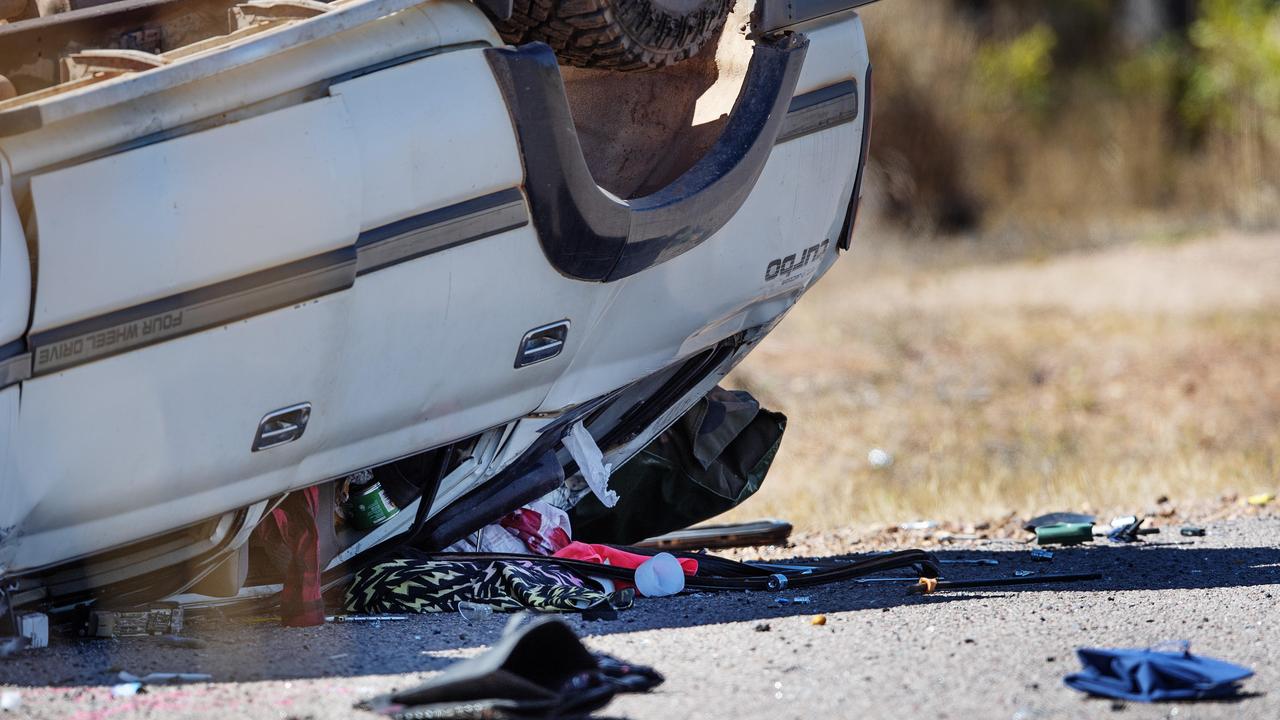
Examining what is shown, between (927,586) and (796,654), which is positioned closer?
(796,654)

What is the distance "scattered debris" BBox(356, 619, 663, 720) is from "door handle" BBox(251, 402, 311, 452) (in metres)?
0.83

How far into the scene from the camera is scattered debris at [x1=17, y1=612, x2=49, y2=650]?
4.03 metres

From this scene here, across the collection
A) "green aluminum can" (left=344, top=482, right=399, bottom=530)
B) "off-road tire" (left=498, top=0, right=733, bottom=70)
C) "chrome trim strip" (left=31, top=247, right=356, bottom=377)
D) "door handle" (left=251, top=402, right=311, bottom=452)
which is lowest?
"green aluminum can" (left=344, top=482, right=399, bottom=530)

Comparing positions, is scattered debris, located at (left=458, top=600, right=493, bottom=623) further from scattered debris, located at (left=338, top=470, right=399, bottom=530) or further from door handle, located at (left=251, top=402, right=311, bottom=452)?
door handle, located at (left=251, top=402, right=311, bottom=452)

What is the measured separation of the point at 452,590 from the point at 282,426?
845mm

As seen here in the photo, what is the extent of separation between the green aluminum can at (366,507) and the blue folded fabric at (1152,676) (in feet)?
6.73

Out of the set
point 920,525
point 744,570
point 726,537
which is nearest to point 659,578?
point 744,570

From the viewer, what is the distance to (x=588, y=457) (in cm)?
511

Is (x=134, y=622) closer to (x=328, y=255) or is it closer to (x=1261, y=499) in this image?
(x=328, y=255)

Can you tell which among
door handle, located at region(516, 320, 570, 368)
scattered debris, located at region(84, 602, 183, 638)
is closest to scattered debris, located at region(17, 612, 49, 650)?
scattered debris, located at region(84, 602, 183, 638)

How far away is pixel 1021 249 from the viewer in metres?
17.4

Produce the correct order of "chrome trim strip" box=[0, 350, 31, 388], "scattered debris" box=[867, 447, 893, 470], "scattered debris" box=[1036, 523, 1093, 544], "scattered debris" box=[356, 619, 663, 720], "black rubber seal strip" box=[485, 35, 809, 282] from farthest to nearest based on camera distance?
1. "scattered debris" box=[867, 447, 893, 470]
2. "scattered debris" box=[1036, 523, 1093, 544]
3. "black rubber seal strip" box=[485, 35, 809, 282]
4. "chrome trim strip" box=[0, 350, 31, 388]
5. "scattered debris" box=[356, 619, 663, 720]

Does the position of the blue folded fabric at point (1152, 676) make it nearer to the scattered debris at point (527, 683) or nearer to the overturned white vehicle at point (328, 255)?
the scattered debris at point (527, 683)

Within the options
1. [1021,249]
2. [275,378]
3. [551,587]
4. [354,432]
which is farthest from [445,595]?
[1021,249]
